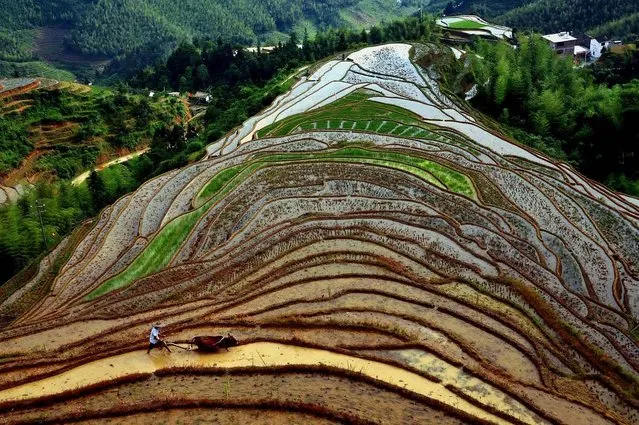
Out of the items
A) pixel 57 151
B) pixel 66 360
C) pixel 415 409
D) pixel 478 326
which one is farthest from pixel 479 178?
pixel 57 151

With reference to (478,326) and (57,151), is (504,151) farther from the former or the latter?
(57,151)

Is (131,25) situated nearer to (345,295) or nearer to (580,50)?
(580,50)

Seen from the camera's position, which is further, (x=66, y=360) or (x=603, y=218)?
(x=603, y=218)

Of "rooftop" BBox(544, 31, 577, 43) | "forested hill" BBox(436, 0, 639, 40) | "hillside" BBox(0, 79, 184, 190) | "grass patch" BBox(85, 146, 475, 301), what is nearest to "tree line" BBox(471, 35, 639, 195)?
"grass patch" BBox(85, 146, 475, 301)

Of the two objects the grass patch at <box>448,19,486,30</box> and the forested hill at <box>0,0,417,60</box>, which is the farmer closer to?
the grass patch at <box>448,19,486,30</box>

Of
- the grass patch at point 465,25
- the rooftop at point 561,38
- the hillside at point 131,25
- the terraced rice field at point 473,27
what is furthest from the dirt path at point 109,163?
the hillside at point 131,25

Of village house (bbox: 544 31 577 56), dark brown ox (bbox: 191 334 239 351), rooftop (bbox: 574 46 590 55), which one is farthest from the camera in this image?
village house (bbox: 544 31 577 56)
